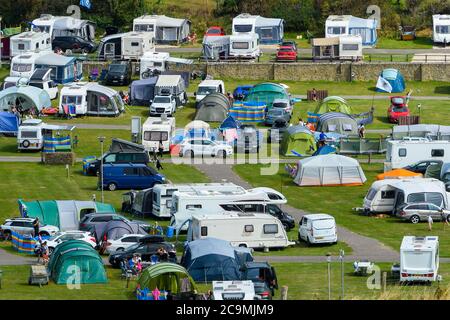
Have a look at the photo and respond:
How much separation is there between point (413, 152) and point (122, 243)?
20120 millimetres

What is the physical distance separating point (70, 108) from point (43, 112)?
4.85 feet

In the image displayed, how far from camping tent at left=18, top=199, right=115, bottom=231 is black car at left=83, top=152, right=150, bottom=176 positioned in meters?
7.67

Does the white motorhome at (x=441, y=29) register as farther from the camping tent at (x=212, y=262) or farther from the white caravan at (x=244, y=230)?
the camping tent at (x=212, y=262)

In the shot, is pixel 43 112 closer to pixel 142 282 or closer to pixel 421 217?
pixel 421 217

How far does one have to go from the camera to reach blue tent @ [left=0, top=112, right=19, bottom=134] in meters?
71.8

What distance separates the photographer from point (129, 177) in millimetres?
60750

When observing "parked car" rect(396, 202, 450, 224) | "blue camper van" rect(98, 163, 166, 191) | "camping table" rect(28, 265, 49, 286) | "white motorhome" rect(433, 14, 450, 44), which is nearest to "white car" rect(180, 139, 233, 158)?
"blue camper van" rect(98, 163, 166, 191)

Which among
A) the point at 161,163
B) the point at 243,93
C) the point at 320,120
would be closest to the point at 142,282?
the point at 161,163

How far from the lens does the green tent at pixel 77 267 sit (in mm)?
42781

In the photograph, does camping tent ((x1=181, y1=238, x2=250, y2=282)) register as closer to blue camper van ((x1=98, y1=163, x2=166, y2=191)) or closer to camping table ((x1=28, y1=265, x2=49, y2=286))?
camping table ((x1=28, y1=265, x2=49, y2=286))

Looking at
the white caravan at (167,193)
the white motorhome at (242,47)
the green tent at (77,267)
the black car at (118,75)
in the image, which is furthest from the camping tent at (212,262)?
the white motorhome at (242,47)

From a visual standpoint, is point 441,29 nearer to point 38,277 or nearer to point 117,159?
point 117,159

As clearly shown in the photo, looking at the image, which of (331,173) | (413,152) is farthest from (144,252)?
(413,152)

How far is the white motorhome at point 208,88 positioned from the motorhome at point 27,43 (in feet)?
42.1
